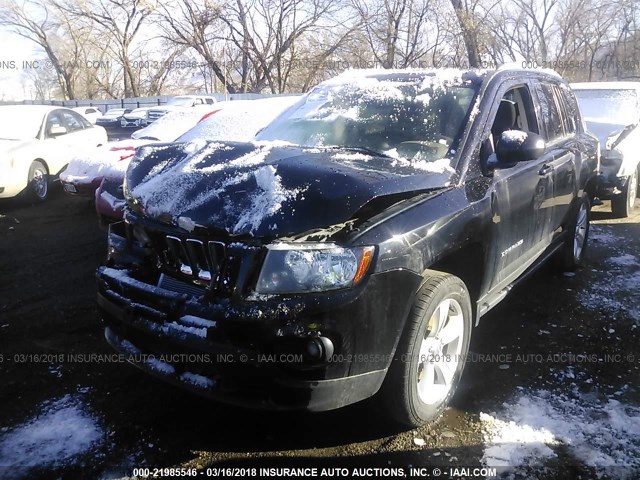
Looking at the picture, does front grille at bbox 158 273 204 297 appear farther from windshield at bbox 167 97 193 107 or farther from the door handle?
windshield at bbox 167 97 193 107

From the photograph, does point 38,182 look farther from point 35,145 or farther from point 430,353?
point 430,353

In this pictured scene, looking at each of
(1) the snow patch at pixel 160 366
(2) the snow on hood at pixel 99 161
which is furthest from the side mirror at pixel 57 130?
(1) the snow patch at pixel 160 366

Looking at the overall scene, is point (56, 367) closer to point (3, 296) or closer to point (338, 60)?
point (3, 296)

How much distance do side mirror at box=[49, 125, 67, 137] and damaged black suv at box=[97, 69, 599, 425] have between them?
7.16 m

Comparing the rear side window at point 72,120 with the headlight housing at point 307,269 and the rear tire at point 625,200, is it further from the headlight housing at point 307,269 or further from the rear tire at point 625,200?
the rear tire at point 625,200

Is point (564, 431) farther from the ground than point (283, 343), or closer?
closer

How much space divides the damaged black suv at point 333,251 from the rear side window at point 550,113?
0.68 m

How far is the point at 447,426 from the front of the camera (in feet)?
9.40

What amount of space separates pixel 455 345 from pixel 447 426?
0.44 m

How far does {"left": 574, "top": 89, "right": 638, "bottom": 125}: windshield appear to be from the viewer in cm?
855

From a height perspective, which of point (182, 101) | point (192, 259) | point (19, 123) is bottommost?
point (192, 259)

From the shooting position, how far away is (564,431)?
9.19ft

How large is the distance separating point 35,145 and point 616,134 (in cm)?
919

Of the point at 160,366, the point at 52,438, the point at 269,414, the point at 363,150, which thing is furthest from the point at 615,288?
the point at 52,438
